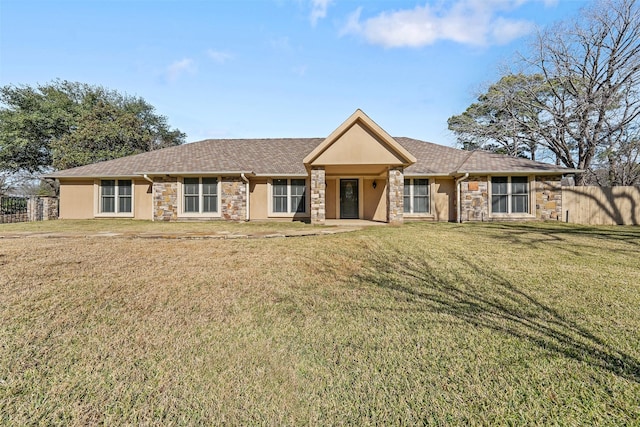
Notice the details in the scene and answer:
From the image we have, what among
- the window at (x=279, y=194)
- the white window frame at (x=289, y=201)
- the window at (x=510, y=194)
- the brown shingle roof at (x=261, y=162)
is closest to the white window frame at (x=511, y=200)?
the window at (x=510, y=194)

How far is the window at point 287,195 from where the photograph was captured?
1426 centimetres

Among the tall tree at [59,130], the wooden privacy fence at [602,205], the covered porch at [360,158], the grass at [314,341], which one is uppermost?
the tall tree at [59,130]

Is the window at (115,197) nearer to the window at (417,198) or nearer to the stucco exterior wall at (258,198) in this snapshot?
the stucco exterior wall at (258,198)

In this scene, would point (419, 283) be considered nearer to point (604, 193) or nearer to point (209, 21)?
point (209, 21)

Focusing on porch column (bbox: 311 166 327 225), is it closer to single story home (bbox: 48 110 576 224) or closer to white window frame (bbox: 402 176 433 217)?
single story home (bbox: 48 110 576 224)

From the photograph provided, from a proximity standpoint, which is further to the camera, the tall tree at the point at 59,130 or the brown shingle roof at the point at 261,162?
the tall tree at the point at 59,130

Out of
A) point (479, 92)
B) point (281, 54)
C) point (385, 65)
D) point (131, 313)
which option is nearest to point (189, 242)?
point (131, 313)

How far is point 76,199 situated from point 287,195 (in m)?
10.9

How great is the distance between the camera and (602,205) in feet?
44.0

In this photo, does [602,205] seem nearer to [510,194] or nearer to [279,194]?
[510,194]

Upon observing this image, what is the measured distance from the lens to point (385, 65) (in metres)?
13.8

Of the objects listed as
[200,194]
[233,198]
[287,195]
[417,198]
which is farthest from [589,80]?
[200,194]

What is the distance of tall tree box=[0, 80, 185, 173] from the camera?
74.2ft

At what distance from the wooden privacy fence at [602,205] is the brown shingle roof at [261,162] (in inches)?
65.2
